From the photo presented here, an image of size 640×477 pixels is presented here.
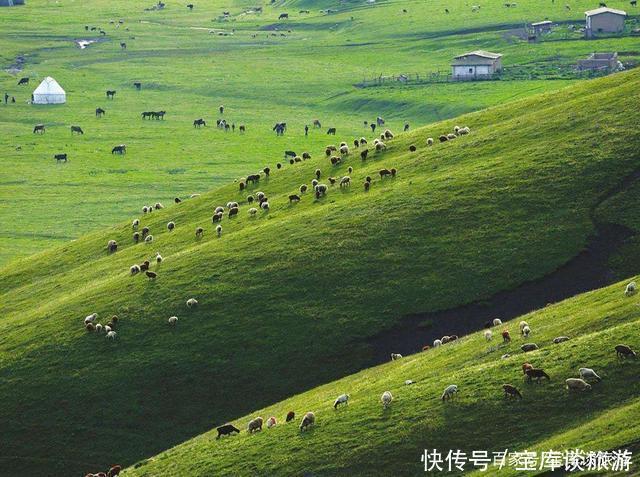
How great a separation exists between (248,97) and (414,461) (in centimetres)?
15466

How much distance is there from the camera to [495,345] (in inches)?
2082

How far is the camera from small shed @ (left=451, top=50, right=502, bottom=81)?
614 feet

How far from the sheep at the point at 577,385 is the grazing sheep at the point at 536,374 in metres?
1.23

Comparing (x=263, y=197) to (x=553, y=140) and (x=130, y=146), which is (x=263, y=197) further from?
(x=130, y=146)

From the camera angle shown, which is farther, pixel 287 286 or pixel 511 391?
pixel 287 286

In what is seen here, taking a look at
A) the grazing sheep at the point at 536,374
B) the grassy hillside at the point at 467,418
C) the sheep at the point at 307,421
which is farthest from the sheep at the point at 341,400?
the grazing sheep at the point at 536,374

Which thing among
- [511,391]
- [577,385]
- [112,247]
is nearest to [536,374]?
[511,391]

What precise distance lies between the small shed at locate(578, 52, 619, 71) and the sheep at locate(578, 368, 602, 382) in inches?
5238

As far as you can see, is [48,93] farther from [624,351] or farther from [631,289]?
[624,351]

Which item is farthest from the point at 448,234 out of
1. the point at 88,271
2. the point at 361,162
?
the point at 88,271

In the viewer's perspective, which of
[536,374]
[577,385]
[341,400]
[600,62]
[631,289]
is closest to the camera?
[577,385]

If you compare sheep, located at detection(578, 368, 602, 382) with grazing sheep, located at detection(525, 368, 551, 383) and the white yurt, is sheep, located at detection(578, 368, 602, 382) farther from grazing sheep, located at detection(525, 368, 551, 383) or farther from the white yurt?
the white yurt

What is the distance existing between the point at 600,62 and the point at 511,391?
445 ft

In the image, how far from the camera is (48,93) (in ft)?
624
